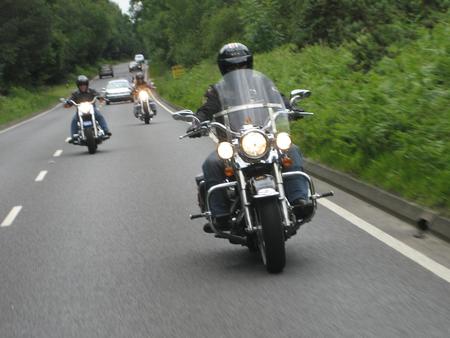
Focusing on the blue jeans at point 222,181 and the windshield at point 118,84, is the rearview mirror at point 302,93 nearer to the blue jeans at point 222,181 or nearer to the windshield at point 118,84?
the blue jeans at point 222,181

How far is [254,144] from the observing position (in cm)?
720

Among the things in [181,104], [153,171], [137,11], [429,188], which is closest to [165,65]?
[137,11]

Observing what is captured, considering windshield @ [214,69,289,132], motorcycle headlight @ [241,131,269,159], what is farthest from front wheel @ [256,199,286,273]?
windshield @ [214,69,289,132]

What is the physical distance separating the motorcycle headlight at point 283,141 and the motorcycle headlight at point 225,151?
37cm

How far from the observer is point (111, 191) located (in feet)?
46.8

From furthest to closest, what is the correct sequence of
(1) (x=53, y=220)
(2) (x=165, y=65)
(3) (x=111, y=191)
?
(2) (x=165, y=65) < (3) (x=111, y=191) < (1) (x=53, y=220)

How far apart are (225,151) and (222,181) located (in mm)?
498

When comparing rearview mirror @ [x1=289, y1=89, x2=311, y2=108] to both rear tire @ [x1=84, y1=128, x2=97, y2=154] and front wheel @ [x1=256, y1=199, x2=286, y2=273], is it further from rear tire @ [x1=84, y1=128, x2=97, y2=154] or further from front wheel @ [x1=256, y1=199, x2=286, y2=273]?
rear tire @ [x1=84, y1=128, x2=97, y2=154]

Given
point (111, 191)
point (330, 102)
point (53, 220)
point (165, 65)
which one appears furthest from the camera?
point (165, 65)

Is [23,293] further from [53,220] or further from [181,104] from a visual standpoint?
[181,104]

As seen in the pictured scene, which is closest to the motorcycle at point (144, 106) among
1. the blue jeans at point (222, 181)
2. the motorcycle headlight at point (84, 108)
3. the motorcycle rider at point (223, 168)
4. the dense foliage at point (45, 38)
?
the motorcycle headlight at point (84, 108)

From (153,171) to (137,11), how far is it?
108 meters

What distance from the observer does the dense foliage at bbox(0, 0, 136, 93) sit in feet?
230

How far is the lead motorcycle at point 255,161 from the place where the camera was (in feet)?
23.4
